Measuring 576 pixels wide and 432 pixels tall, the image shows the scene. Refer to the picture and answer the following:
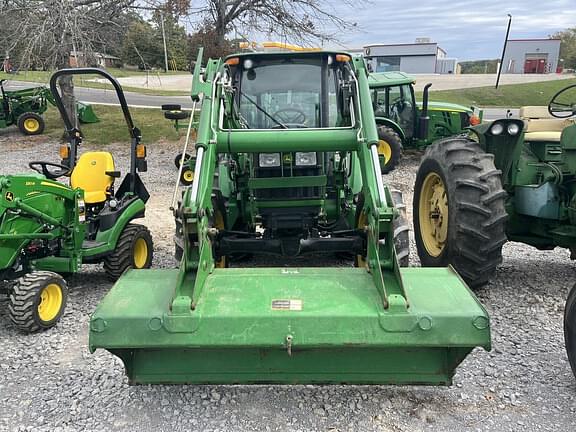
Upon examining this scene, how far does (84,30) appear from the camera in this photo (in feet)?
37.3

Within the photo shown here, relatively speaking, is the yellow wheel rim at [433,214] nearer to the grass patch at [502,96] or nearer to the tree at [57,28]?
the tree at [57,28]

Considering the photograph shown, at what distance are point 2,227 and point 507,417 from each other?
3.85m

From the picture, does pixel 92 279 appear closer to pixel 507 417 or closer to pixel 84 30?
pixel 507 417

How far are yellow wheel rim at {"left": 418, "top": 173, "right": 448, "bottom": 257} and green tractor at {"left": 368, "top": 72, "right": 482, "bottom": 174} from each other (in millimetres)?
6266

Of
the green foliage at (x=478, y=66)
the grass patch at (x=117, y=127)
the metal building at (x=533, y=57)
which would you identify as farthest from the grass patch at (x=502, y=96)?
the green foliage at (x=478, y=66)

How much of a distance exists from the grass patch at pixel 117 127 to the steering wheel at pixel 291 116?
1032cm

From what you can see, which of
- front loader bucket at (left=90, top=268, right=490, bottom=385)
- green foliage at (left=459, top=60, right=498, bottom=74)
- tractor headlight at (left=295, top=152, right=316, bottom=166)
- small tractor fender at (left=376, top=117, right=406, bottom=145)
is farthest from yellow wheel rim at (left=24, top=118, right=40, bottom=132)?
green foliage at (left=459, top=60, right=498, bottom=74)

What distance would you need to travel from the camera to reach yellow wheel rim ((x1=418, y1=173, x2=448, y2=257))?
4.81 meters

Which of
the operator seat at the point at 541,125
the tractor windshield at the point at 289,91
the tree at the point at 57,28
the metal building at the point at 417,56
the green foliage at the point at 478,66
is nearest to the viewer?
the tractor windshield at the point at 289,91

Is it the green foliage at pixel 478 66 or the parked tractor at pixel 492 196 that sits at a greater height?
the green foliage at pixel 478 66

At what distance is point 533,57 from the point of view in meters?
66.8

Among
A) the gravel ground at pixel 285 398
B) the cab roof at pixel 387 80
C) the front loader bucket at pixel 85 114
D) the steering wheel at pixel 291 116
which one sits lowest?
the gravel ground at pixel 285 398

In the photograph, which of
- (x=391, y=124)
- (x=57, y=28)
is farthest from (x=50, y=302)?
(x=391, y=124)

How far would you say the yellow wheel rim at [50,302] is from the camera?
4.14 metres
